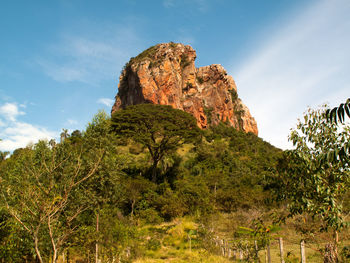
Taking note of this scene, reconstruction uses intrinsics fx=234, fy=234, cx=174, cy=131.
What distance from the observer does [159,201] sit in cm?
2144

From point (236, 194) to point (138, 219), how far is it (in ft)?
33.6

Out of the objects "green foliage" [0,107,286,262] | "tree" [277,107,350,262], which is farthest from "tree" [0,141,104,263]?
"tree" [277,107,350,262]

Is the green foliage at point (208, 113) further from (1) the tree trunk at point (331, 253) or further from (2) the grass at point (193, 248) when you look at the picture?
(1) the tree trunk at point (331, 253)

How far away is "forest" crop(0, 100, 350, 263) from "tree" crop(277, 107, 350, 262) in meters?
0.02

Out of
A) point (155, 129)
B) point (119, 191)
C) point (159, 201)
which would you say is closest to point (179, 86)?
point (155, 129)

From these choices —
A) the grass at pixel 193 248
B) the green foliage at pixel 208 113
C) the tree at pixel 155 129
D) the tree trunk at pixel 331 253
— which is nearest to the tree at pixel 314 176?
the tree trunk at pixel 331 253

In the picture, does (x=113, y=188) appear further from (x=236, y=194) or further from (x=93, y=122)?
(x=236, y=194)

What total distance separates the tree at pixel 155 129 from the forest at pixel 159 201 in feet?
0.43

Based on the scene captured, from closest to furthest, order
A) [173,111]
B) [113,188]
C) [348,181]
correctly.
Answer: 1. [348,181]
2. [113,188]
3. [173,111]

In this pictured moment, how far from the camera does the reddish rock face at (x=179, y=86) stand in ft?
229

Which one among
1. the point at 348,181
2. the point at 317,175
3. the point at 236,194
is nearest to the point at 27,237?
the point at 317,175

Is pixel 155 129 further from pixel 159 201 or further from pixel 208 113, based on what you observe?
pixel 208 113

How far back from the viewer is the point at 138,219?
20.2 metres

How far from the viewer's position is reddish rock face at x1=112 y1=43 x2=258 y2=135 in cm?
6969
